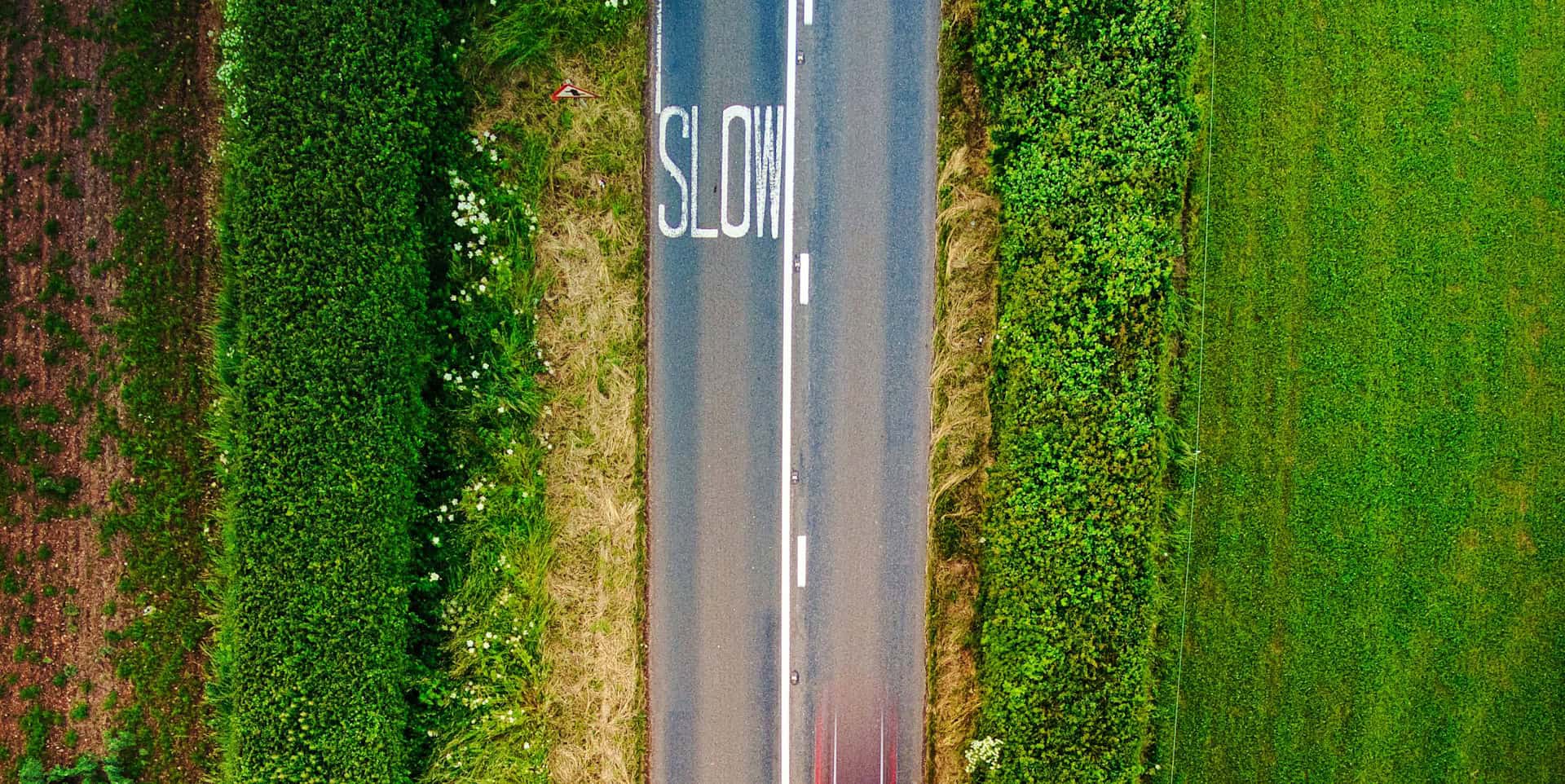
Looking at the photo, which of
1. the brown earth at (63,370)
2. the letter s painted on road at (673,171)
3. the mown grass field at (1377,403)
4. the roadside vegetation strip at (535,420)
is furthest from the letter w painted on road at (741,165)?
the brown earth at (63,370)

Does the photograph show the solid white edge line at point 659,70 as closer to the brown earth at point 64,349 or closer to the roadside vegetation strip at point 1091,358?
the roadside vegetation strip at point 1091,358

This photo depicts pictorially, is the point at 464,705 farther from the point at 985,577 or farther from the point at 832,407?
the point at 985,577

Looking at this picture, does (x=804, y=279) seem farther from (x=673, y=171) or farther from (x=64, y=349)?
(x=64, y=349)

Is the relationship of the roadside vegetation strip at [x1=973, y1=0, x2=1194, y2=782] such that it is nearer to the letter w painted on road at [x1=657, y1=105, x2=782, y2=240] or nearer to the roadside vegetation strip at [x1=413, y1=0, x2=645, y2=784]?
the letter w painted on road at [x1=657, y1=105, x2=782, y2=240]

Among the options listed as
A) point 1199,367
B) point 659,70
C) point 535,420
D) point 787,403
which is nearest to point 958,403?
point 787,403

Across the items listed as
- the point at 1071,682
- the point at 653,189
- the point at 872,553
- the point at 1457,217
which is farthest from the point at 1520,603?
the point at 653,189

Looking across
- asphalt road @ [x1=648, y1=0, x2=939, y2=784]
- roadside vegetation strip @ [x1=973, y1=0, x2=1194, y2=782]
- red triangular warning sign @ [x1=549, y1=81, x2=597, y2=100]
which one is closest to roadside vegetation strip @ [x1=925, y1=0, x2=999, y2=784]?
asphalt road @ [x1=648, y1=0, x2=939, y2=784]
